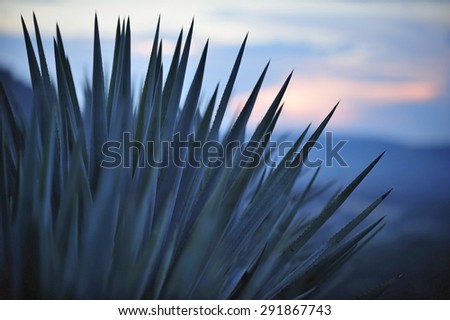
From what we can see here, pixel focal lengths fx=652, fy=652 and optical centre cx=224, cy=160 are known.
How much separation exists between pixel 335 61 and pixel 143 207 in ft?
2.32

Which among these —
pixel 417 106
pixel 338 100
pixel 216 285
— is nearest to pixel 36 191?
pixel 216 285

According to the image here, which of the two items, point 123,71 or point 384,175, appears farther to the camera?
point 384,175

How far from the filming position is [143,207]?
110 cm

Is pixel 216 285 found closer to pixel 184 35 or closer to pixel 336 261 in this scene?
pixel 336 261

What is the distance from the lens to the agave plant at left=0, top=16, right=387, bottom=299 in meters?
1.10

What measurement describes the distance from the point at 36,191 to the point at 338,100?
2.59 feet

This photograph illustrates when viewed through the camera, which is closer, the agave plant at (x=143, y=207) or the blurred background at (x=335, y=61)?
the agave plant at (x=143, y=207)

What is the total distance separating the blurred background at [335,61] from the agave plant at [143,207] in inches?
6.8

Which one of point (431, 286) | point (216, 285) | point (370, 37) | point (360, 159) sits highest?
point (370, 37)

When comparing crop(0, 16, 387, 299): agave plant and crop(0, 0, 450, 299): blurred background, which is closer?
crop(0, 16, 387, 299): agave plant

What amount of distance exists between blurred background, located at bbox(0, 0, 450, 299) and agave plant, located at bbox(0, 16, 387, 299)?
17 cm

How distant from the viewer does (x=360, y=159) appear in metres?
1.59

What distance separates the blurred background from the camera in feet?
5.14

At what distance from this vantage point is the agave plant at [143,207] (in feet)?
3.61
